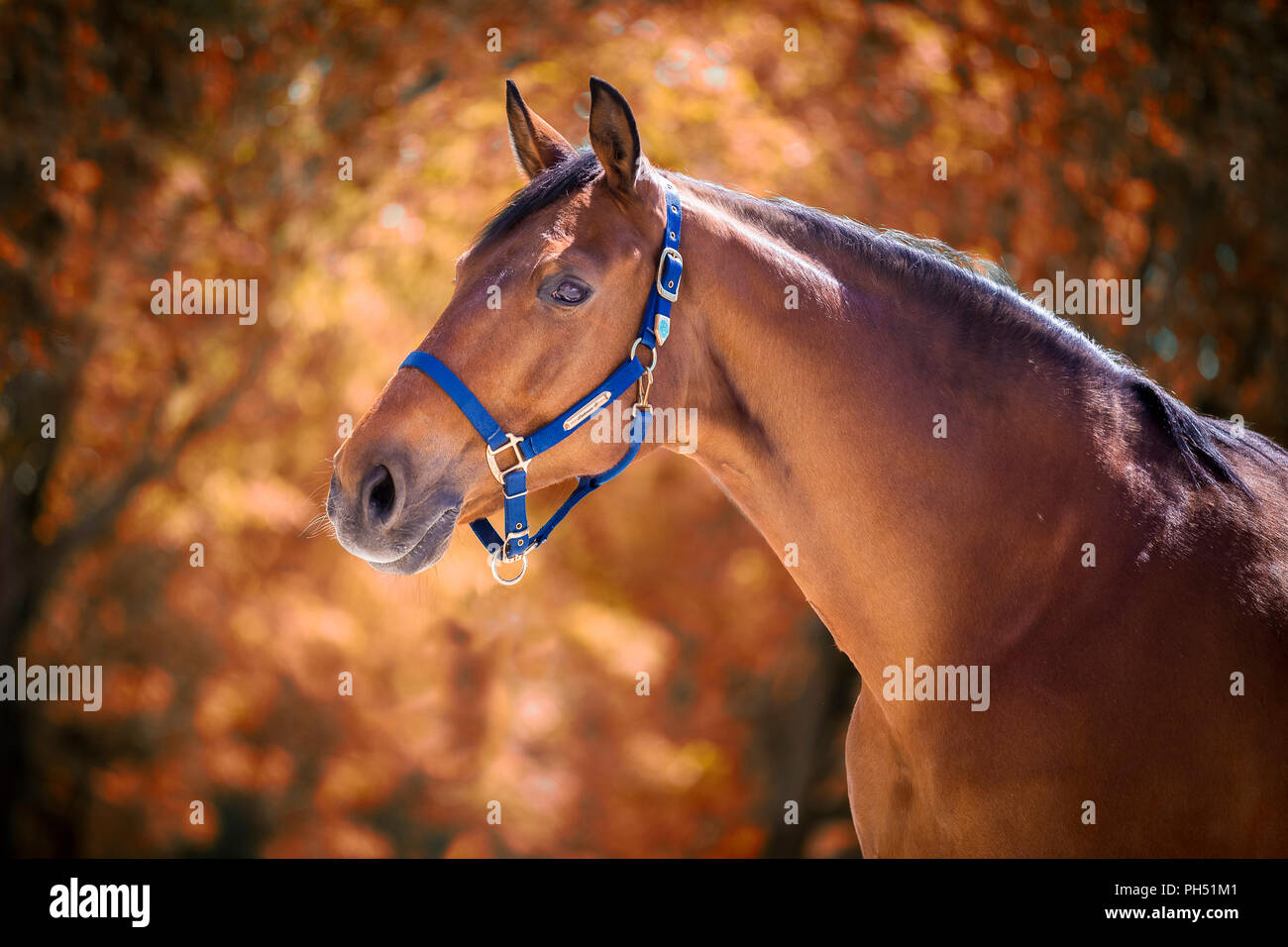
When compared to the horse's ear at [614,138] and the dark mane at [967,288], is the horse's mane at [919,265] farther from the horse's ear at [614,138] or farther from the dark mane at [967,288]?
the horse's ear at [614,138]

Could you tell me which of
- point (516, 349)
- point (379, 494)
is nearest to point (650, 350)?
point (516, 349)

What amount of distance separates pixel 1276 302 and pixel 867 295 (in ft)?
20.8

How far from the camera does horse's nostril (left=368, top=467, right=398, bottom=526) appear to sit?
2791 millimetres

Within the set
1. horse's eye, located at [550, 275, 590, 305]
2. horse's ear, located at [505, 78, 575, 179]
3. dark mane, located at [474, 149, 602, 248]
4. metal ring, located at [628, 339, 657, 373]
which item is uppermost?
horse's ear, located at [505, 78, 575, 179]

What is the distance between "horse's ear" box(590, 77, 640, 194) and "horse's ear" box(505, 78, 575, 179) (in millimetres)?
378

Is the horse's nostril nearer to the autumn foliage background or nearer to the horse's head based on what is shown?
the horse's head

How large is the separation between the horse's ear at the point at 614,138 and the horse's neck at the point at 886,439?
0.25 meters

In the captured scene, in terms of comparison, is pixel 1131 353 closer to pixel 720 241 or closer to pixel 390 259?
pixel 720 241

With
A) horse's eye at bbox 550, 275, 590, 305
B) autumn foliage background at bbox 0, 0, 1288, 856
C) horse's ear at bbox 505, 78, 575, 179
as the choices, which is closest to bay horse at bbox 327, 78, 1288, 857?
horse's eye at bbox 550, 275, 590, 305

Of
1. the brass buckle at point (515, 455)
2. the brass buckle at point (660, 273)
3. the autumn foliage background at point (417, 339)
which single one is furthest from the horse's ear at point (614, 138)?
the autumn foliage background at point (417, 339)

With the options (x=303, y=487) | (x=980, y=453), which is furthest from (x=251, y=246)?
(x=980, y=453)

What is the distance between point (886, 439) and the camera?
2971 millimetres

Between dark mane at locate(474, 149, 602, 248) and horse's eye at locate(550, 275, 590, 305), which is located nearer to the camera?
horse's eye at locate(550, 275, 590, 305)

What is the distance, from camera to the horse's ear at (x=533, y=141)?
3.32 metres
